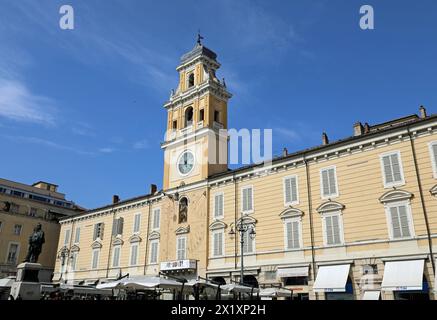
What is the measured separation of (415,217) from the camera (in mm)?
21406

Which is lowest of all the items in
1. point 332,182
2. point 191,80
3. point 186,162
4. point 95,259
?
point 95,259

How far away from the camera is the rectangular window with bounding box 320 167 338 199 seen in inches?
996

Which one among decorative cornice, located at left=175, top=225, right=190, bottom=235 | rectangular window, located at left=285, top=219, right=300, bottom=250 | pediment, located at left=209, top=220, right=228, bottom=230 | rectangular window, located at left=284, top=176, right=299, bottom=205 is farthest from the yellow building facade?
rectangular window, located at left=284, top=176, right=299, bottom=205

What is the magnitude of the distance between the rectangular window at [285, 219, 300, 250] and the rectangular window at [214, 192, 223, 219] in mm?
6367

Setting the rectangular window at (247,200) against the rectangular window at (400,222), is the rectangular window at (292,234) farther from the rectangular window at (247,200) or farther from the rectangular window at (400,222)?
the rectangular window at (400,222)

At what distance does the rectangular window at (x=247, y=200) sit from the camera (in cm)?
2938

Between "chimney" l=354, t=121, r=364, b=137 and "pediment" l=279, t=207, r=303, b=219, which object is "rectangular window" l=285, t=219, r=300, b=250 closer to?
"pediment" l=279, t=207, r=303, b=219

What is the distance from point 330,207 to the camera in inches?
980

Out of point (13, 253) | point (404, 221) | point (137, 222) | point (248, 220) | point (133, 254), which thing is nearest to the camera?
point (404, 221)

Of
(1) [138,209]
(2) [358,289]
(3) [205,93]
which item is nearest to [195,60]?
(3) [205,93]

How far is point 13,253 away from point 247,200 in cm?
3399

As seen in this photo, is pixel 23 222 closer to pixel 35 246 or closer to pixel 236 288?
pixel 35 246

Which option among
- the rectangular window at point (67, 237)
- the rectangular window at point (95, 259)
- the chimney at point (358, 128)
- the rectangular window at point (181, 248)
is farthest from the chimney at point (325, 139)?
the rectangular window at point (67, 237)

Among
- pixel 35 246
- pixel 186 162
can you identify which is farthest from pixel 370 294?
pixel 35 246
